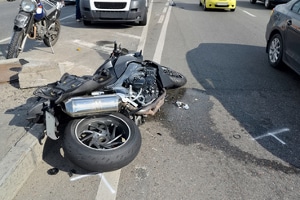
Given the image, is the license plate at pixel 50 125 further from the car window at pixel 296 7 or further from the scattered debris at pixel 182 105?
the car window at pixel 296 7

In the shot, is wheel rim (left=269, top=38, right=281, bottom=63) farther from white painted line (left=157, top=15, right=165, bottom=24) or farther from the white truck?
white painted line (left=157, top=15, right=165, bottom=24)

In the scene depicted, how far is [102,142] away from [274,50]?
4657mm

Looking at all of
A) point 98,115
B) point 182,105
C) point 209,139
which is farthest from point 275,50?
point 98,115

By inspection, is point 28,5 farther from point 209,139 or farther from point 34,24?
point 209,139

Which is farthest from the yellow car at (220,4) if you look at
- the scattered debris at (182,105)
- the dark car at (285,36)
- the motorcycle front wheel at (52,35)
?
the scattered debris at (182,105)

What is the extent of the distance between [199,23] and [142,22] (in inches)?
103

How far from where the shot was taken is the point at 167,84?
443 cm

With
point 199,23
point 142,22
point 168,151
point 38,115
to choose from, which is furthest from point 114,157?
point 199,23

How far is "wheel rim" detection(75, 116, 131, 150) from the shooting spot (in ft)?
10.1

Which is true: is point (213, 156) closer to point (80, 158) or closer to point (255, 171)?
point (255, 171)

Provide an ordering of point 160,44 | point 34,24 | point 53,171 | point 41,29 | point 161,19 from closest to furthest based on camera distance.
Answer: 1. point 53,171
2. point 34,24
3. point 41,29
4. point 160,44
5. point 161,19

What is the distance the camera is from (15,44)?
5551 mm

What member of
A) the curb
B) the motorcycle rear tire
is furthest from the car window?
the curb

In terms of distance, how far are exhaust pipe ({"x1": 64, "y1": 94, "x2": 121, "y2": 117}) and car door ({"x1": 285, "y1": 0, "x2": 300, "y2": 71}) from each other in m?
3.53
